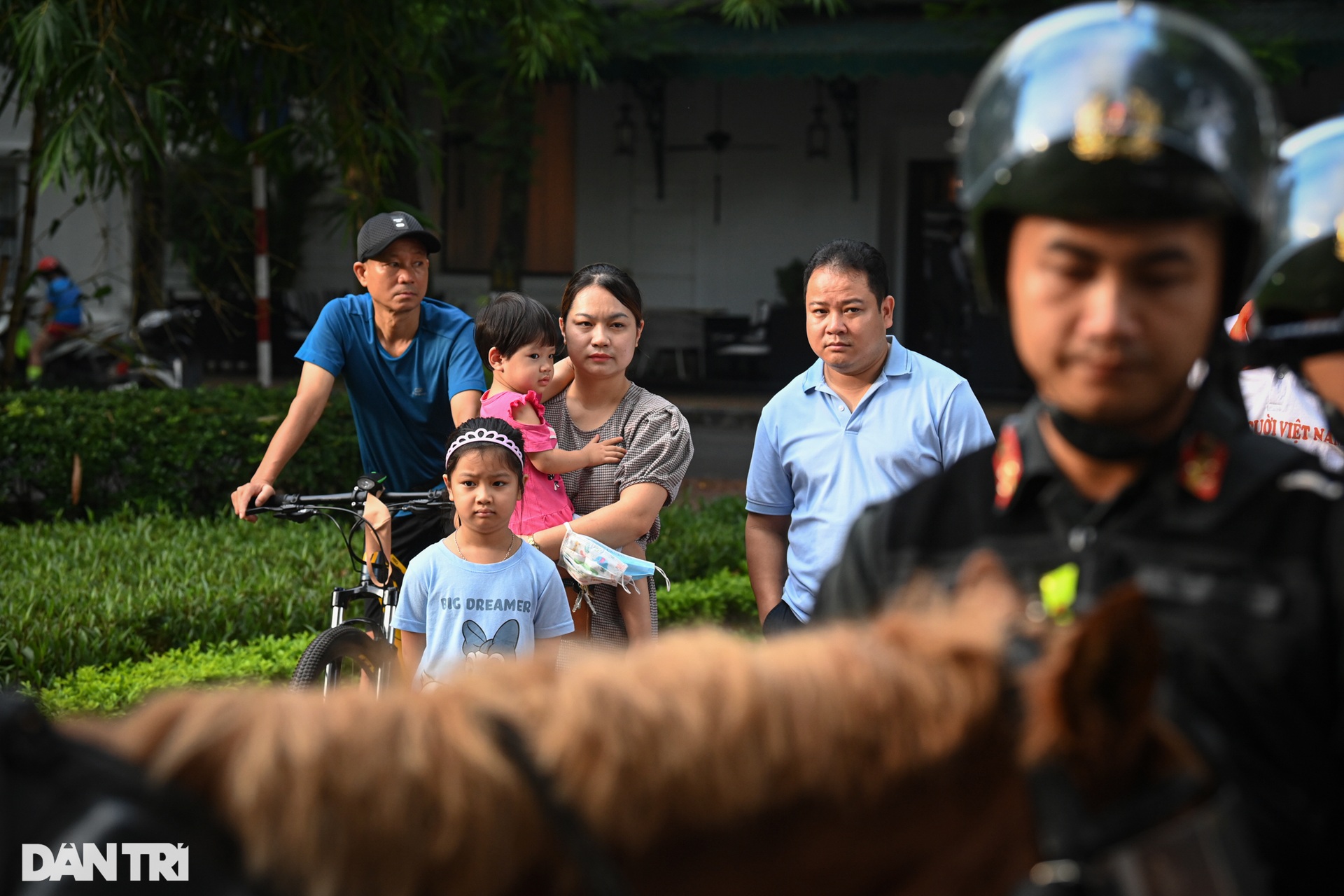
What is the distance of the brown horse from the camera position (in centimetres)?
99

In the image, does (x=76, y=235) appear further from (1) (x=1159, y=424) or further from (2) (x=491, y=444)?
(1) (x=1159, y=424)

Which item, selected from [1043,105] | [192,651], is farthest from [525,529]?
[1043,105]

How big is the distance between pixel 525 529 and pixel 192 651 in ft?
8.08

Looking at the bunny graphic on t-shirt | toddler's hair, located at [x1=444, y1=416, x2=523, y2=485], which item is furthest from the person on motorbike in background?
the bunny graphic on t-shirt

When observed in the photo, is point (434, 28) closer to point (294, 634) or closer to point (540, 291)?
point (294, 634)

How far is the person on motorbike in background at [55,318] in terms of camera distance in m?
11.9

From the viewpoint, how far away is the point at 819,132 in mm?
18078

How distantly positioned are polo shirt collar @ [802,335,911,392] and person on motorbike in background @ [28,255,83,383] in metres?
8.72

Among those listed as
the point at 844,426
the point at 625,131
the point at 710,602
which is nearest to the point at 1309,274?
the point at 844,426

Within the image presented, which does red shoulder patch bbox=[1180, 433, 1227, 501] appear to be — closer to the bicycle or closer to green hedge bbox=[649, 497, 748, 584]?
the bicycle

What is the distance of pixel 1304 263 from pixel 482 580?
8.12ft

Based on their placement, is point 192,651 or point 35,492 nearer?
point 192,651

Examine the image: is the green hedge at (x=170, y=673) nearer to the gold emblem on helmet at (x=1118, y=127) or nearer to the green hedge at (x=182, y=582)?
the green hedge at (x=182, y=582)

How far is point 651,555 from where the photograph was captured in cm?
824
